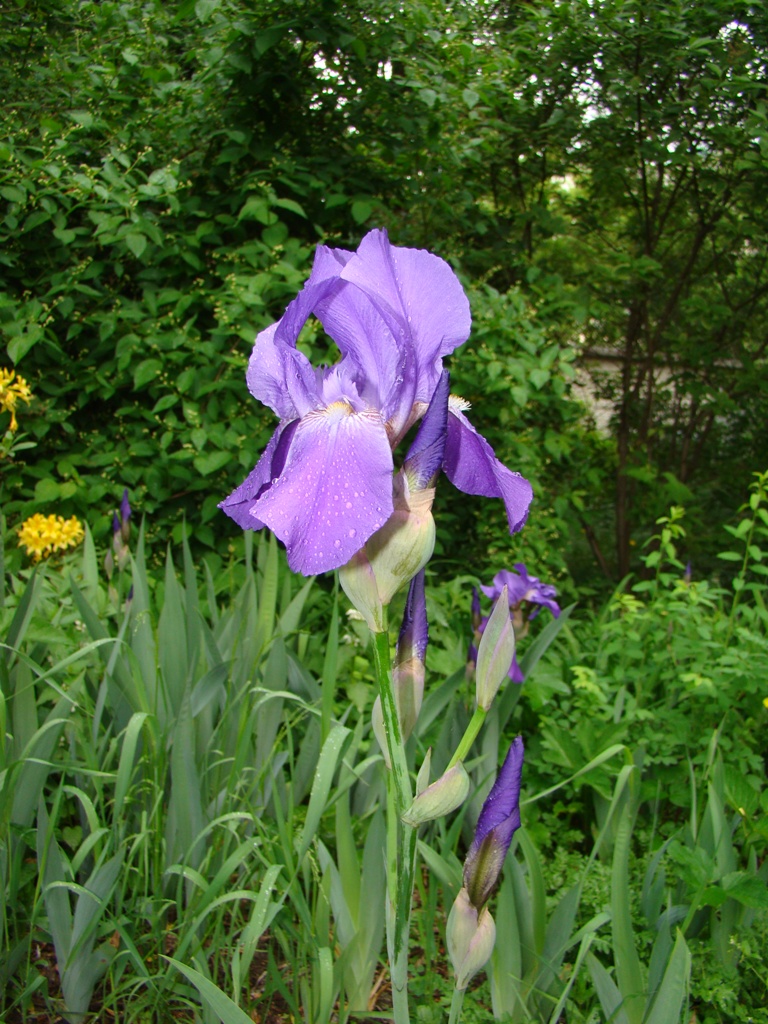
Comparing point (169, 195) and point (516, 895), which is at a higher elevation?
point (169, 195)

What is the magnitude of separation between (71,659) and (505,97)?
271cm

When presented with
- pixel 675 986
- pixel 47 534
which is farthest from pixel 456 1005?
pixel 47 534

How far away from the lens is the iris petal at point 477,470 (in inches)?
36.7

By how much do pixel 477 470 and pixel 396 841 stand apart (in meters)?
0.44

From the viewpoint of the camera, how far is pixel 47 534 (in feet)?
8.02

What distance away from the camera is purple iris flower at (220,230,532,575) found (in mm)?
828

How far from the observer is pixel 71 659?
4.81 ft

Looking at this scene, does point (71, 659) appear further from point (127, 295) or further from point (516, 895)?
point (127, 295)

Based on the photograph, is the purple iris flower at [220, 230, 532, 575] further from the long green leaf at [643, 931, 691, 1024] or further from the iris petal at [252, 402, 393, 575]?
the long green leaf at [643, 931, 691, 1024]

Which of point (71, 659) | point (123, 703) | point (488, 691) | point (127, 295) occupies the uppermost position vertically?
point (127, 295)

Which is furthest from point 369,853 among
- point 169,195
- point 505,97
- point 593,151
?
point 593,151

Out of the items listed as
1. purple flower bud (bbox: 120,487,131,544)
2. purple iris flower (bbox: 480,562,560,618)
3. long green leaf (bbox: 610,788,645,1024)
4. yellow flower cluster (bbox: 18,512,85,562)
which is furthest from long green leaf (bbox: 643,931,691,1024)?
yellow flower cluster (bbox: 18,512,85,562)

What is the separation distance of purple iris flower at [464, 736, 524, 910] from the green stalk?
0.24ft

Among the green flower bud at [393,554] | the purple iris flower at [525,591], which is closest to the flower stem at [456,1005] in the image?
the green flower bud at [393,554]
